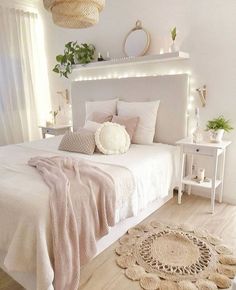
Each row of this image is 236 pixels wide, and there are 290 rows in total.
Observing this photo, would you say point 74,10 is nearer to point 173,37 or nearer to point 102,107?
point 173,37

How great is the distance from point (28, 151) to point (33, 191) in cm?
124

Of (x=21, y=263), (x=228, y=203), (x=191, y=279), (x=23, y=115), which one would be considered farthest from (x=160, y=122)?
(x=23, y=115)

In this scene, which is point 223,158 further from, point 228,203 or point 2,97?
point 2,97

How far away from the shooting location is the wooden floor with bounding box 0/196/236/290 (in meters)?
1.63

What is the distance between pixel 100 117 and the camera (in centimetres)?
A: 307

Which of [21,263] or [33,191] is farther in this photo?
[33,191]

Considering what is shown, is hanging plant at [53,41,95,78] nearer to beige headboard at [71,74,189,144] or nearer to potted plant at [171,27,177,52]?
beige headboard at [71,74,189,144]

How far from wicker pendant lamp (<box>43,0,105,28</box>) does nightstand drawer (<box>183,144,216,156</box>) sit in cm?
152

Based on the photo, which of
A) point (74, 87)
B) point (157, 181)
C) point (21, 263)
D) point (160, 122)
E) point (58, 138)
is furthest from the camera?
point (74, 87)

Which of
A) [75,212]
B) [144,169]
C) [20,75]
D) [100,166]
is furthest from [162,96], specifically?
[20,75]

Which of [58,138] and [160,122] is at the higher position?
[160,122]

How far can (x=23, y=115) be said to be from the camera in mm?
4191

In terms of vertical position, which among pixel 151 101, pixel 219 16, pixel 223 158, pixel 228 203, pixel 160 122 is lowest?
pixel 228 203

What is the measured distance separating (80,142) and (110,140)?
32cm
